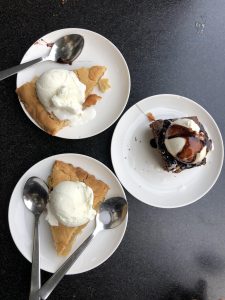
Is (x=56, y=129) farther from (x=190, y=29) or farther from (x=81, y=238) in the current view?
(x=190, y=29)

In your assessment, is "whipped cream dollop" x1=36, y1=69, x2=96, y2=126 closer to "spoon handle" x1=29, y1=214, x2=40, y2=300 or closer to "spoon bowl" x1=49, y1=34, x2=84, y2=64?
"spoon bowl" x1=49, y1=34, x2=84, y2=64

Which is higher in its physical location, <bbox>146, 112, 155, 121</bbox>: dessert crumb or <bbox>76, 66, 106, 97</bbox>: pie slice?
<bbox>76, 66, 106, 97</bbox>: pie slice

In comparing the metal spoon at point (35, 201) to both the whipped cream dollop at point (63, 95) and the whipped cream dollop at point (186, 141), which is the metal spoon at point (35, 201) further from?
the whipped cream dollop at point (186, 141)

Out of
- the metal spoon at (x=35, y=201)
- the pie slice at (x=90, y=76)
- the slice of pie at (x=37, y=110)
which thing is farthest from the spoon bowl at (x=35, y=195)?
the pie slice at (x=90, y=76)

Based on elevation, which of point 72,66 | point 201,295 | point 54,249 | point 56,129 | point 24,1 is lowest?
point 201,295

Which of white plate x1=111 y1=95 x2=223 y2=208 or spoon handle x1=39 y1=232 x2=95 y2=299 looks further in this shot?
white plate x1=111 y1=95 x2=223 y2=208

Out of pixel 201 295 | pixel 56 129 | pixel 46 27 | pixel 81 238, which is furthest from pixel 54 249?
pixel 46 27

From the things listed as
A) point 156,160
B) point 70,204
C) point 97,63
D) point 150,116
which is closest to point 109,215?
point 70,204

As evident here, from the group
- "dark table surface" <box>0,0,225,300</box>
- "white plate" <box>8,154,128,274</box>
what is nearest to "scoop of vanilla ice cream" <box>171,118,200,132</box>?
"dark table surface" <box>0,0,225,300</box>
